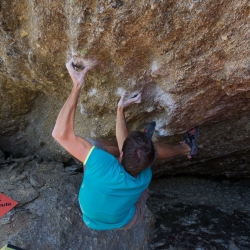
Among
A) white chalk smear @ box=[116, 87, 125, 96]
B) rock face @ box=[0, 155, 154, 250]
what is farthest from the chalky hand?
rock face @ box=[0, 155, 154, 250]

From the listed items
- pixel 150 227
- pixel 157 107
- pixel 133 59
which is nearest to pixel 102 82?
pixel 133 59

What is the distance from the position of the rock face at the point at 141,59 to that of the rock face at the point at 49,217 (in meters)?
0.49

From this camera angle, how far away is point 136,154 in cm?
152

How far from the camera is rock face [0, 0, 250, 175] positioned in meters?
1.31

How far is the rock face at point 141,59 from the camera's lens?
1312 mm

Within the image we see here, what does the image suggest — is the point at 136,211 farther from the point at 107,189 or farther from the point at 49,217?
the point at 49,217

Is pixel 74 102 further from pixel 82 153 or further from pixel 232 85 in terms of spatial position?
pixel 232 85

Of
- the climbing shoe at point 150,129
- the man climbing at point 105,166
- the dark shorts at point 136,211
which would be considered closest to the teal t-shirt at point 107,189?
the man climbing at point 105,166

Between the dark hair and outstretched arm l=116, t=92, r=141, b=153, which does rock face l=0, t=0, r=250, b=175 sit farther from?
the dark hair

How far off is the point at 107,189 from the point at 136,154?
9.2 inches

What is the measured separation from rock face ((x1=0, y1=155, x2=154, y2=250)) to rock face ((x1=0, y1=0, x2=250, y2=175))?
494 millimetres

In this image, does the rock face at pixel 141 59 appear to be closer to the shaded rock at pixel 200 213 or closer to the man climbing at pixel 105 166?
the man climbing at pixel 105 166

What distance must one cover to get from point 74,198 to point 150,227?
0.71 meters

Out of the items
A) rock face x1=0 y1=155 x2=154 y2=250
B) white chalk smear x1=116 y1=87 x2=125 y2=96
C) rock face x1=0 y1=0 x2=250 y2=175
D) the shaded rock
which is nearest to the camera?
rock face x1=0 y1=0 x2=250 y2=175
